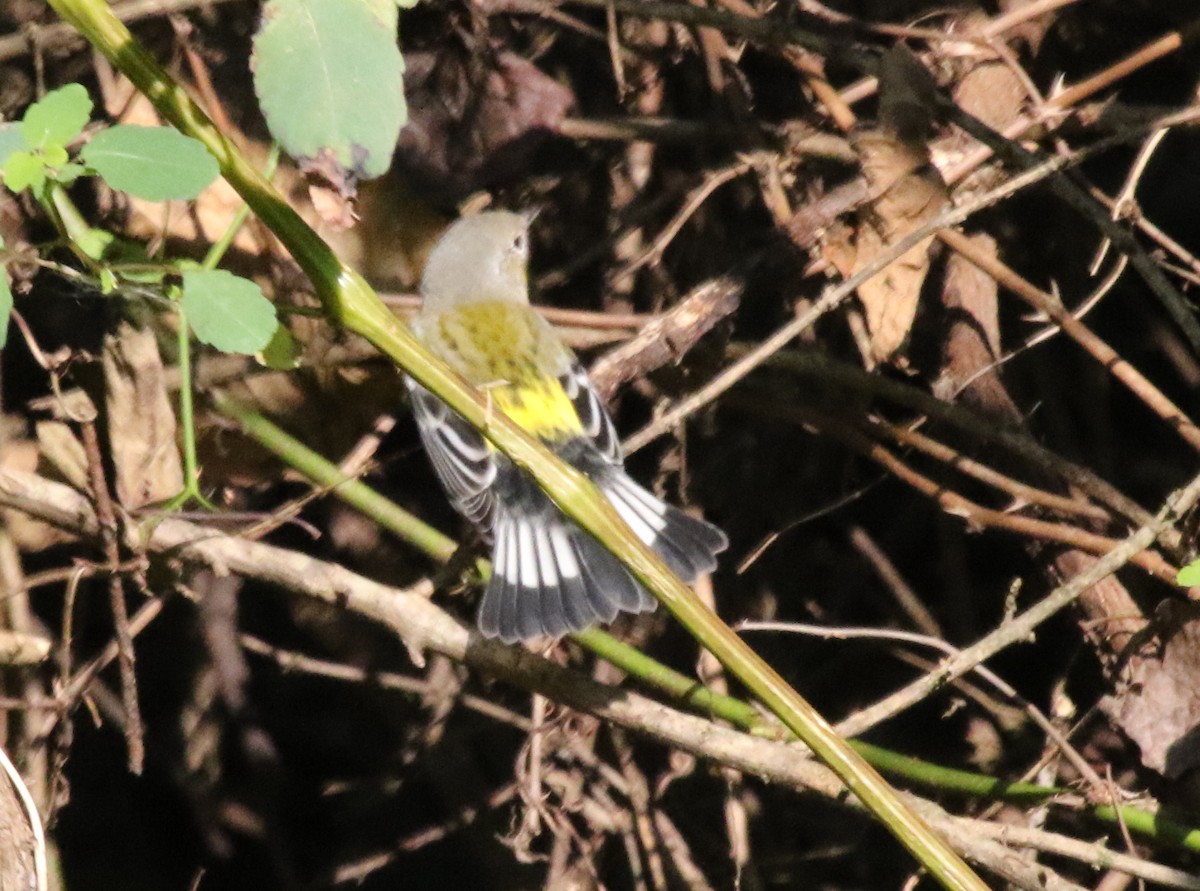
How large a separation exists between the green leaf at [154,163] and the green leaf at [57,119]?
9 cm

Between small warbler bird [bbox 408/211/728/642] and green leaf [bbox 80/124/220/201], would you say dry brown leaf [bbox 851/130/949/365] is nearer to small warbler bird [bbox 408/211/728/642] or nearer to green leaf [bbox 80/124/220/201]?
small warbler bird [bbox 408/211/728/642]

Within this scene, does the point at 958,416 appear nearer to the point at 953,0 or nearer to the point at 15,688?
the point at 953,0

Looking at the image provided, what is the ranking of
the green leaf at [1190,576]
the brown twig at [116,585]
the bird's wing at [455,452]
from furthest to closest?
the bird's wing at [455,452] < the brown twig at [116,585] < the green leaf at [1190,576]

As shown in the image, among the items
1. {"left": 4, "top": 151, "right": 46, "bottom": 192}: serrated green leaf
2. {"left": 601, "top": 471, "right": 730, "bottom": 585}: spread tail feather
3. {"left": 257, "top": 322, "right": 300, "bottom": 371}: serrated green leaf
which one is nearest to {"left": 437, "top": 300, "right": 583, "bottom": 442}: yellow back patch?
{"left": 601, "top": 471, "right": 730, "bottom": 585}: spread tail feather

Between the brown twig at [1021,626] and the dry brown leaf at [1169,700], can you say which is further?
the dry brown leaf at [1169,700]

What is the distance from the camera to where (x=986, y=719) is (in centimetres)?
274

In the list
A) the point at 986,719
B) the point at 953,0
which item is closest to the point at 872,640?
the point at 986,719

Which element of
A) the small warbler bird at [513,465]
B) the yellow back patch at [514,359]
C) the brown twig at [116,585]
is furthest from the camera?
the yellow back patch at [514,359]

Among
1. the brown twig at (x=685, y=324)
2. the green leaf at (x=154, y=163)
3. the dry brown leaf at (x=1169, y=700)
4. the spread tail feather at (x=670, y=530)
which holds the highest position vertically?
the green leaf at (x=154, y=163)

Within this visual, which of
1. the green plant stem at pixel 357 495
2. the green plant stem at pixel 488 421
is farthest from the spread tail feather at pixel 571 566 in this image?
the green plant stem at pixel 488 421

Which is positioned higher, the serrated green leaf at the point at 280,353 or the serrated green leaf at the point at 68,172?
the serrated green leaf at the point at 68,172

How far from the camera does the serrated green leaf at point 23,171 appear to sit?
4.33ft

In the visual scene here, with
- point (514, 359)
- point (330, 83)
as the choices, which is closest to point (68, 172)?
point (330, 83)

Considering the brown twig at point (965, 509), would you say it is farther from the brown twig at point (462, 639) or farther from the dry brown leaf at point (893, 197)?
the dry brown leaf at point (893, 197)
